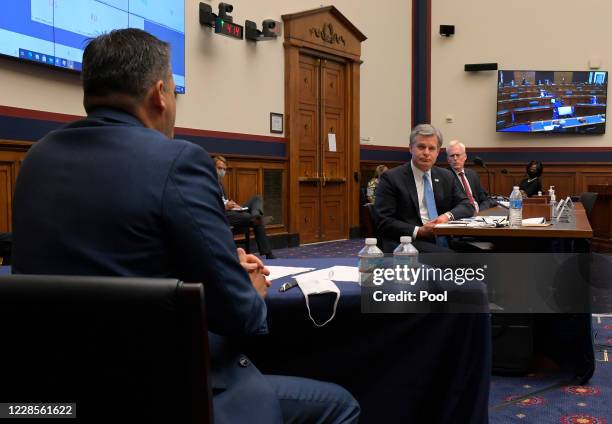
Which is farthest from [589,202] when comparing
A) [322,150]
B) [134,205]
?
[322,150]

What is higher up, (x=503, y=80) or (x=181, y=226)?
(x=503, y=80)

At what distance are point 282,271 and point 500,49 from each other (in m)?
10.1

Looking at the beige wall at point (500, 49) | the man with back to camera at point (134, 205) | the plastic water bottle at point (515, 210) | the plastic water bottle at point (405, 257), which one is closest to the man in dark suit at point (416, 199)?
the plastic water bottle at point (515, 210)

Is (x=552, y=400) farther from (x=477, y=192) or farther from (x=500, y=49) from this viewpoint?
(x=500, y=49)

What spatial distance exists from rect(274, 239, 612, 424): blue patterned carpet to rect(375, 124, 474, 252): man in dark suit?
99 cm

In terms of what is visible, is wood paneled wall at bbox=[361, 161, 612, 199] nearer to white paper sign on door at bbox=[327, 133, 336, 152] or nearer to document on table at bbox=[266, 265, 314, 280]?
white paper sign on door at bbox=[327, 133, 336, 152]

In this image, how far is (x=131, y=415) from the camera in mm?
946

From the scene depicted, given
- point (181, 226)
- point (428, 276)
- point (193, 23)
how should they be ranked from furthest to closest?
1. point (193, 23)
2. point (428, 276)
3. point (181, 226)

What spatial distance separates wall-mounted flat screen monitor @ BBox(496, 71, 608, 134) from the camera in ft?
35.0

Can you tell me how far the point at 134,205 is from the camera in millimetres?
1121

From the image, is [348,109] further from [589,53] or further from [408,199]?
[408,199]

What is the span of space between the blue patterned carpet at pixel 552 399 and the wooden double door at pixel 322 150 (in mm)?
5587

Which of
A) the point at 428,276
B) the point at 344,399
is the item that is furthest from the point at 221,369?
the point at 428,276

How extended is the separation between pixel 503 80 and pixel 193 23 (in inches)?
242
